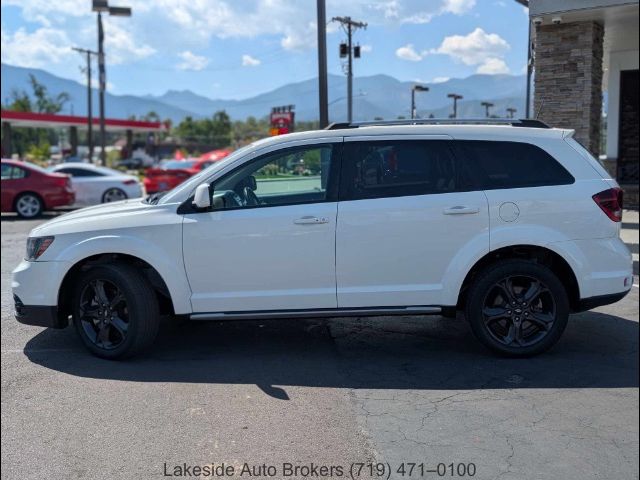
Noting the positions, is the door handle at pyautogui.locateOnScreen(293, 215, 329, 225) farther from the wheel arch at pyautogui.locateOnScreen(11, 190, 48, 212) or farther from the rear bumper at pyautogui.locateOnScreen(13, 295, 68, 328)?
the wheel arch at pyautogui.locateOnScreen(11, 190, 48, 212)

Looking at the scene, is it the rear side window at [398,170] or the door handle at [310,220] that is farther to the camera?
the rear side window at [398,170]

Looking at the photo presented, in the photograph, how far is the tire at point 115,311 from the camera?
5.17 metres

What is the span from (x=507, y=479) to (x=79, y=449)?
2329 millimetres

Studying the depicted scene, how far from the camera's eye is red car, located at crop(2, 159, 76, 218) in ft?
52.0

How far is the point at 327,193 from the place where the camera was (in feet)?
17.1

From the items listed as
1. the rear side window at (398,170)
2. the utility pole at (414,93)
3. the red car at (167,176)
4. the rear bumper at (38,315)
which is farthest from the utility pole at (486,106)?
the red car at (167,176)

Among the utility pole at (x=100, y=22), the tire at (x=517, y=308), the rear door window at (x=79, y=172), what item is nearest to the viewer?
the tire at (x=517, y=308)

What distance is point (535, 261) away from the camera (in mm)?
5258

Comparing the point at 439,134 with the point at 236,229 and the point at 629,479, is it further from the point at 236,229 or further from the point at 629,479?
the point at 629,479

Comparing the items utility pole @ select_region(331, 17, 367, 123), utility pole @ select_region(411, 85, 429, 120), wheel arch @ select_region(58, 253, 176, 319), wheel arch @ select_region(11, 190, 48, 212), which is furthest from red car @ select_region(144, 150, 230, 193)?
utility pole @ select_region(411, 85, 429, 120)

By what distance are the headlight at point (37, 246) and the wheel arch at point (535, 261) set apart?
327cm

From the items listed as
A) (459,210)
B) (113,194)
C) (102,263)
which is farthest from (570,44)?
(113,194)

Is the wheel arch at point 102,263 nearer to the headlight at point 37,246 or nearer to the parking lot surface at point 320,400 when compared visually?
the headlight at point 37,246

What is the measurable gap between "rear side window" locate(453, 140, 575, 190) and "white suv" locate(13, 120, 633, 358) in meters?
0.01
